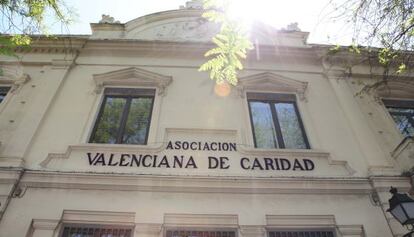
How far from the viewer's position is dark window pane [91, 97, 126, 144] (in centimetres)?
764

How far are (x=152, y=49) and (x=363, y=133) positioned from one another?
6.67 meters

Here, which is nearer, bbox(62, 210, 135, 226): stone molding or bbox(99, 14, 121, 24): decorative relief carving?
bbox(62, 210, 135, 226): stone molding

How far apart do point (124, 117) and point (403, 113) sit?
26.7 feet

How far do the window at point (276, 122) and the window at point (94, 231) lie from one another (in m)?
3.68

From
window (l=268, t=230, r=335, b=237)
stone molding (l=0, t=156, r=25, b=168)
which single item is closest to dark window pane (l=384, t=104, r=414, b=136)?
window (l=268, t=230, r=335, b=237)

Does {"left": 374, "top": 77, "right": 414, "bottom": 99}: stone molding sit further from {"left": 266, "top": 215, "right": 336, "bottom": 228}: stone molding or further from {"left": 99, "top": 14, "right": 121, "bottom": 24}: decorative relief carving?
{"left": 99, "top": 14, "right": 121, "bottom": 24}: decorative relief carving

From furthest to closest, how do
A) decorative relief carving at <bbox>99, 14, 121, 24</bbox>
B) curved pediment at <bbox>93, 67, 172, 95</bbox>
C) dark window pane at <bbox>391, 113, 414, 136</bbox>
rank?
decorative relief carving at <bbox>99, 14, 121, 24</bbox> → curved pediment at <bbox>93, 67, 172, 95</bbox> → dark window pane at <bbox>391, 113, 414, 136</bbox>

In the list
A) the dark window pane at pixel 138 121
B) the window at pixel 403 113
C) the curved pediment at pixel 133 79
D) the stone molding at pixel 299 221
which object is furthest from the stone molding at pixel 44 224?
the window at pixel 403 113

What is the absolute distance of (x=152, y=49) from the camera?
9773mm

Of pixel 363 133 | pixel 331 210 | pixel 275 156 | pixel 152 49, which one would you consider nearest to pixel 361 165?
pixel 363 133

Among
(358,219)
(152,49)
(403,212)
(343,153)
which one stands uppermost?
(152,49)

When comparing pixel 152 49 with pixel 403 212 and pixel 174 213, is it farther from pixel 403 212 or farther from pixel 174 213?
pixel 403 212

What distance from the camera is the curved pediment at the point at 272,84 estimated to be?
356 inches

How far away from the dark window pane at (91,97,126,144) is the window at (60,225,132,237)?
87.1 inches
